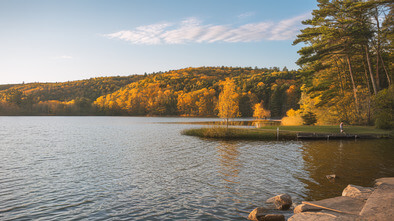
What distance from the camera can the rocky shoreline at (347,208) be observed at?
7.25m

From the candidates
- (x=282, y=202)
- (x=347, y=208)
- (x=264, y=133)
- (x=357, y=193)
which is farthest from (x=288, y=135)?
(x=347, y=208)

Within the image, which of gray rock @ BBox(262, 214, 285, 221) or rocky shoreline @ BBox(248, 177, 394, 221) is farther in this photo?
gray rock @ BBox(262, 214, 285, 221)

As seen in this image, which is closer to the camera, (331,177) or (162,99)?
(331,177)

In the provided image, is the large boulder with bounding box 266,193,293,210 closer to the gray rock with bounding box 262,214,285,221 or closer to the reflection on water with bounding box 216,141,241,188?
the gray rock with bounding box 262,214,285,221

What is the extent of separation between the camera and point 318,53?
39.3 metres

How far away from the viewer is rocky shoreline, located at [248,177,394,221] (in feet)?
23.8

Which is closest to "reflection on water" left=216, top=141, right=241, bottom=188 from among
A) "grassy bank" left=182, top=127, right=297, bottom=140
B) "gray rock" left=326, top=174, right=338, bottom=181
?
"gray rock" left=326, top=174, right=338, bottom=181

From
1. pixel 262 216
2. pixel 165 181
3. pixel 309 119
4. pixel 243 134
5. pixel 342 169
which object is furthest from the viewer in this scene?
pixel 309 119

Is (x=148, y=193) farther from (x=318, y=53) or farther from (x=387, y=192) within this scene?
(x=318, y=53)

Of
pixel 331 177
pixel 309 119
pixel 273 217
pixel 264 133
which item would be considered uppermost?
pixel 309 119

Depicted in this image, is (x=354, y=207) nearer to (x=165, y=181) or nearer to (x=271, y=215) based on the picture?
(x=271, y=215)

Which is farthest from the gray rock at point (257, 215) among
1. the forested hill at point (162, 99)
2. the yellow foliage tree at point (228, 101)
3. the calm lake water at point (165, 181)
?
the forested hill at point (162, 99)

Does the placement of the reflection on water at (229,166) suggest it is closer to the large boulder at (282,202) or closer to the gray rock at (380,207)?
the large boulder at (282,202)

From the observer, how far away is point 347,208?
872 cm
